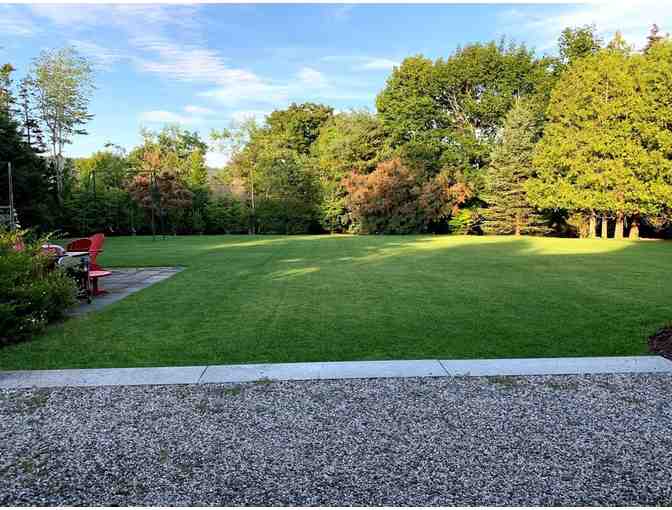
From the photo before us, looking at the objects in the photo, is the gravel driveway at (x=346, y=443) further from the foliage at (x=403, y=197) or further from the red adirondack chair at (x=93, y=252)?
the foliage at (x=403, y=197)

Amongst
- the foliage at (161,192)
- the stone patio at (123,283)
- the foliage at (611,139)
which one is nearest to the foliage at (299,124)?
the foliage at (161,192)

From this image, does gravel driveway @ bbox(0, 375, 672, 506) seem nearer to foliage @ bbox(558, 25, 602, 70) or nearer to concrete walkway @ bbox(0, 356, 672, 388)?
concrete walkway @ bbox(0, 356, 672, 388)

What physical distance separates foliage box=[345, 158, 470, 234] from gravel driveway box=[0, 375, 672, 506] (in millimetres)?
26578

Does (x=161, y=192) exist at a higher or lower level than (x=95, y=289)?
higher

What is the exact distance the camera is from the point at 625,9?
572 centimetres

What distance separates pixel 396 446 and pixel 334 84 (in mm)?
33257

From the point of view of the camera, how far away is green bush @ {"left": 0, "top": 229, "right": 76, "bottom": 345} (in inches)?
195

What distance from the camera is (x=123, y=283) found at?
29.5ft

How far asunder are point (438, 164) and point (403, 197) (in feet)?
11.7

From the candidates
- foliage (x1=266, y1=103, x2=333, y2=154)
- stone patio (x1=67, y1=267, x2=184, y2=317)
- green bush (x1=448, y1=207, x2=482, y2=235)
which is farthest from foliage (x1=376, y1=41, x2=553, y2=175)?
stone patio (x1=67, y1=267, x2=184, y2=317)

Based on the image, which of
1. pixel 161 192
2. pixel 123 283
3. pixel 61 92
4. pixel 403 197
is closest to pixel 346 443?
pixel 123 283

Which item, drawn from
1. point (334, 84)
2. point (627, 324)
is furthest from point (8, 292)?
point (334, 84)

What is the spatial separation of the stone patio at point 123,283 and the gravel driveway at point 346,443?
3477 millimetres

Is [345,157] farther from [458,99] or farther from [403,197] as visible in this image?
[458,99]
